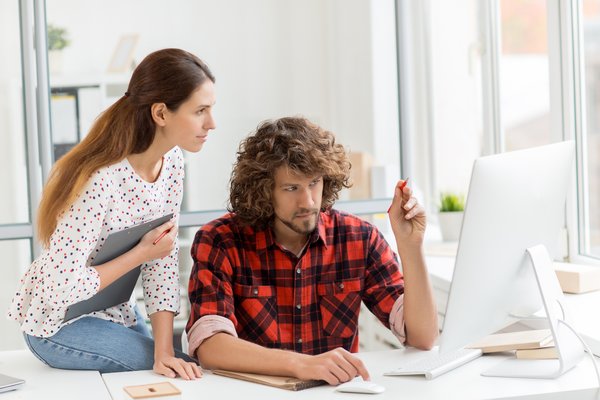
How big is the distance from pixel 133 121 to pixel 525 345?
0.99m

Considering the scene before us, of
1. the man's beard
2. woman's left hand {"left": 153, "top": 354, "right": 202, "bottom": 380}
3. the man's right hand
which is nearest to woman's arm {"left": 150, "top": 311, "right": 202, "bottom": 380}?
woman's left hand {"left": 153, "top": 354, "right": 202, "bottom": 380}

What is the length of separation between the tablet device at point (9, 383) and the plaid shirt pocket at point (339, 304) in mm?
707

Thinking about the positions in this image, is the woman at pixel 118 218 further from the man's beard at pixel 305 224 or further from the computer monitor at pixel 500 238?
the computer monitor at pixel 500 238

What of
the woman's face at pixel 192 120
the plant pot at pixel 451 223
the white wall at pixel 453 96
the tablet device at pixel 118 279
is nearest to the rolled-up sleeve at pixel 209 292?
the tablet device at pixel 118 279

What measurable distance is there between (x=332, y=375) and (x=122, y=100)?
83 centimetres

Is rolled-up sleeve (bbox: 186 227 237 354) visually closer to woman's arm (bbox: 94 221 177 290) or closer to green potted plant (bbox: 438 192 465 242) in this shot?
woman's arm (bbox: 94 221 177 290)

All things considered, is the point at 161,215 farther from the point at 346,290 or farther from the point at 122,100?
the point at 346,290

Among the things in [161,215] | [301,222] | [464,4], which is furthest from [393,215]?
[464,4]

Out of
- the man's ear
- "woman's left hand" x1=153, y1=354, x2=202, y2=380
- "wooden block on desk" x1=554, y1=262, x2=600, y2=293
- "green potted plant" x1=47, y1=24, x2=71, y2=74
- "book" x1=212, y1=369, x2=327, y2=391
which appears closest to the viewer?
"book" x1=212, y1=369, x2=327, y2=391

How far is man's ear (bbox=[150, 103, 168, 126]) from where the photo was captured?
196 centimetres

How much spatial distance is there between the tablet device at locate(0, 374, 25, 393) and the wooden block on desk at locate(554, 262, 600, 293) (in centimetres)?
142

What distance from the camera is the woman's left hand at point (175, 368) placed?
175cm

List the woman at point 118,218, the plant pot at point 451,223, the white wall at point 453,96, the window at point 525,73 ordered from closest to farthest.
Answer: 1. the woman at point 118,218
2. the plant pot at point 451,223
3. the window at point 525,73
4. the white wall at point 453,96

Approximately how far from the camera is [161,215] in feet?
6.72
